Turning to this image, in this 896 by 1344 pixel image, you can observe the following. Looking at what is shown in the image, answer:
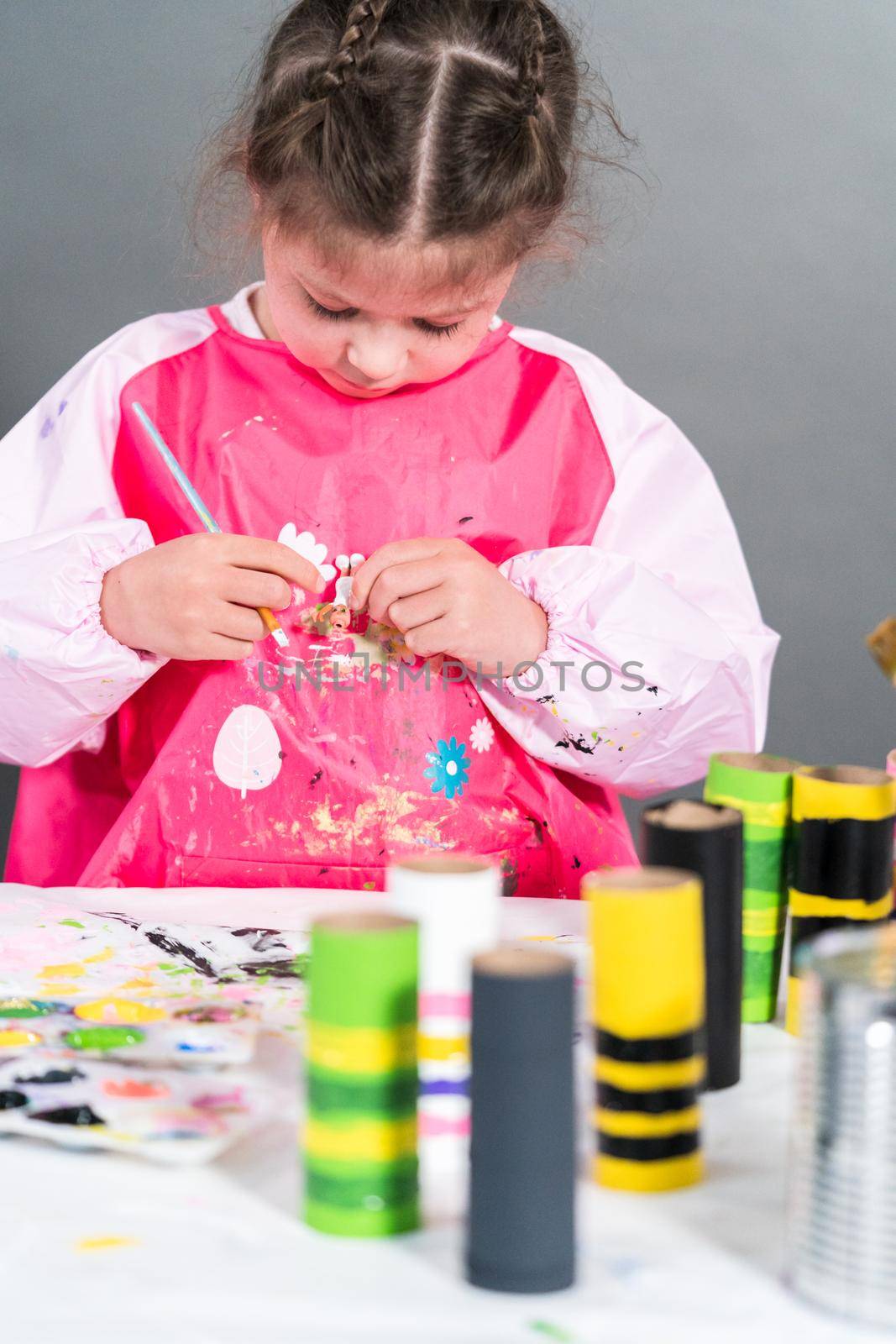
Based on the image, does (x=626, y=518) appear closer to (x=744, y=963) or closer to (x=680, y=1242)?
(x=744, y=963)

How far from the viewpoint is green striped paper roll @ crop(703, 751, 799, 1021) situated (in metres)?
0.67

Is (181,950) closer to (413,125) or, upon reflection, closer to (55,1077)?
(55,1077)

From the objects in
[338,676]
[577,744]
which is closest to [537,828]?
[577,744]

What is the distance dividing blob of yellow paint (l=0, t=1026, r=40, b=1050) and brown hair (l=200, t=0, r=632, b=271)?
1.68 ft

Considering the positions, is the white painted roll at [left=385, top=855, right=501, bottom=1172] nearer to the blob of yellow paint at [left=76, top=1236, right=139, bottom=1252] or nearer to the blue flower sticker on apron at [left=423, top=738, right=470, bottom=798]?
the blob of yellow paint at [left=76, top=1236, right=139, bottom=1252]

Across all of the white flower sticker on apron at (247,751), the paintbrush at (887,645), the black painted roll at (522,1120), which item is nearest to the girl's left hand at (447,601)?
the white flower sticker on apron at (247,751)

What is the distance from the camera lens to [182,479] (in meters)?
1.05

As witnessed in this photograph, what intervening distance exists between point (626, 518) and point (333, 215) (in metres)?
0.34

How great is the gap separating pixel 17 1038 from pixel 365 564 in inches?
17.5

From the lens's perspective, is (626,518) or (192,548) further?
(626,518)

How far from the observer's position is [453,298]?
94 centimetres

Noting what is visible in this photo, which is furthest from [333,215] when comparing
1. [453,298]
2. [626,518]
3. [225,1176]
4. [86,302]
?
[86,302]

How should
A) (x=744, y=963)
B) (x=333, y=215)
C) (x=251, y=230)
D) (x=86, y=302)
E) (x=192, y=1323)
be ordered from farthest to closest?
(x=86, y=302)
(x=251, y=230)
(x=333, y=215)
(x=744, y=963)
(x=192, y=1323)

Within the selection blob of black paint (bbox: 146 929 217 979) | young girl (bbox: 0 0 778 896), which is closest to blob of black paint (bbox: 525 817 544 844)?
young girl (bbox: 0 0 778 896)
